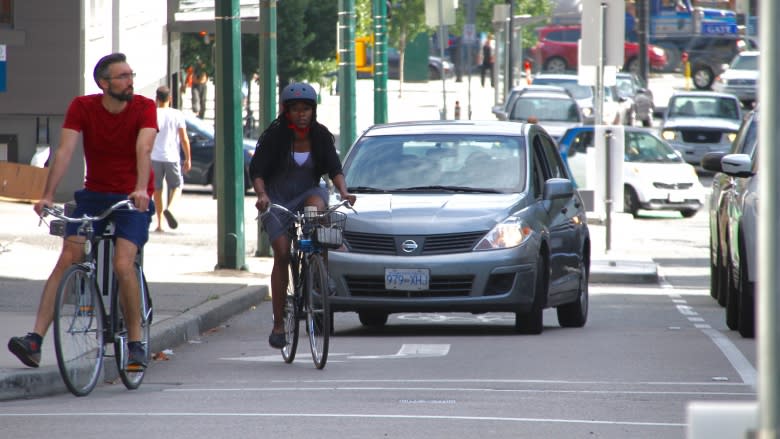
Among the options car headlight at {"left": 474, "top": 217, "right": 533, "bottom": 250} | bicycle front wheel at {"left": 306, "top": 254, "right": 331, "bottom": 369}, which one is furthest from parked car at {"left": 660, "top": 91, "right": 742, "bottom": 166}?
bicycle front wheel at {"left": 306, "top": 254, "right": 331, "bottom": 369}

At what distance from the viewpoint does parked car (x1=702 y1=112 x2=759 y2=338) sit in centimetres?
1163

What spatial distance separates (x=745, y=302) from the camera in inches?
467

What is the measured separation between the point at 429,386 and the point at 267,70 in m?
9.66

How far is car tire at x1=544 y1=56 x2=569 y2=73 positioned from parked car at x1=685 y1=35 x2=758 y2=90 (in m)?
6.05

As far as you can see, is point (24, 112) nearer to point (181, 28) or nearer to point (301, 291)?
point (181, 28)

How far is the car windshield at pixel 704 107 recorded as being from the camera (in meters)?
41.2

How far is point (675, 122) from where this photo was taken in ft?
131

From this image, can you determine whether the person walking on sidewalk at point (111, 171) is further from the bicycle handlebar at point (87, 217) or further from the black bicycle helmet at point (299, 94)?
the black bicycle helmet at point (299, 94)

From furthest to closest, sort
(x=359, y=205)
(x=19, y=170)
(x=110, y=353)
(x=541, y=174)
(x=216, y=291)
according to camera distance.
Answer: (x=19, y=170) → (x=216, y=291) → (x=541, y=174) → (x=359, y=205) → (x=110, y=353)

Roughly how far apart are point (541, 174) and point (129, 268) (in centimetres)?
521

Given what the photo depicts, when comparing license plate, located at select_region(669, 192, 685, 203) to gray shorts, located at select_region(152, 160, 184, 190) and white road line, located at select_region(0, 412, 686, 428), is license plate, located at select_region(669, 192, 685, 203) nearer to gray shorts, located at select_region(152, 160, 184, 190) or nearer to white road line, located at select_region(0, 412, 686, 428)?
gray shorts, located at select_region(152, 160, 184, 190)

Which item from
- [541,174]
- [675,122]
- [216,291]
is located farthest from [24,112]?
[675,122]

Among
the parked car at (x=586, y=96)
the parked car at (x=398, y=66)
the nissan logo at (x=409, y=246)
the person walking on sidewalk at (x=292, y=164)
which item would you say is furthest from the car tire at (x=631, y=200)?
the parked car at (x=398, y=66)

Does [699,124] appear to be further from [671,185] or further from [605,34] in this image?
[605,34]
